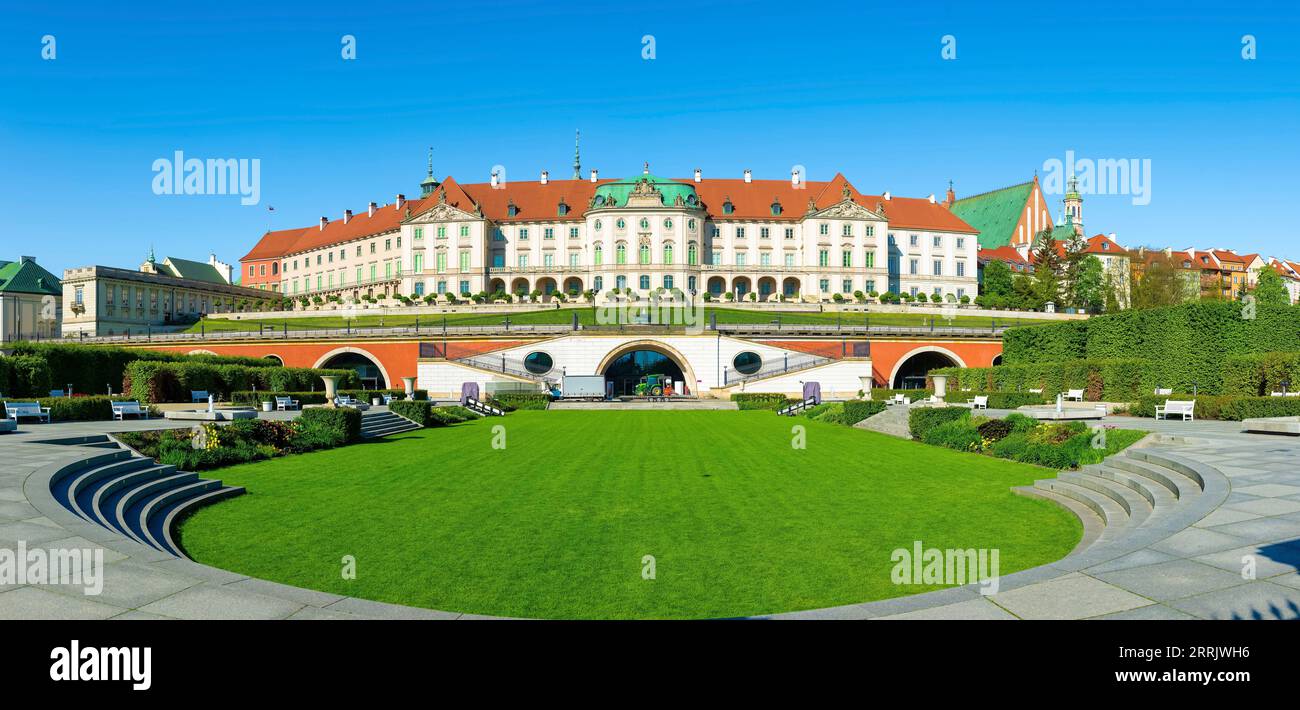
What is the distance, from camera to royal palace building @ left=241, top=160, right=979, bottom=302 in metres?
90.5

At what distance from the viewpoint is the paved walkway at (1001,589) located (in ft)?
20.6

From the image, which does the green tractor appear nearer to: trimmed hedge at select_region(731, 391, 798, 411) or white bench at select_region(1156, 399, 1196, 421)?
trimmed hedge at select_region(731, 391, 798, 411)

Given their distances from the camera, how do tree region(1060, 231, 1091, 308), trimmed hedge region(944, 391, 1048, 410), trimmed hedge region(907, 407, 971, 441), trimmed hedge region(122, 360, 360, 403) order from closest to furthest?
trimmed hedge region(907, 407, 971, 441) → trimmed hedge region(122, 360, 360, 403) → trimmed hedge region(944, 391, 1048, 410) → tree region(1060, 231, 1091, 308)

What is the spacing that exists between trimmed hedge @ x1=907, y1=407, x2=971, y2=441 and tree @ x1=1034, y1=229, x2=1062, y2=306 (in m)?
66.0

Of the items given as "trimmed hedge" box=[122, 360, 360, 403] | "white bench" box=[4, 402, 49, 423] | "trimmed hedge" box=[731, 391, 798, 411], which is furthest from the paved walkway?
"trimmed hedge" box=[731, 391, 798, 411]

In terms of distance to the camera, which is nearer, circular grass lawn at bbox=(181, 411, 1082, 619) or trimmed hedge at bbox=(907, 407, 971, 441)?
circular grass lawn at bbox=(181, 411, 1082, 619)

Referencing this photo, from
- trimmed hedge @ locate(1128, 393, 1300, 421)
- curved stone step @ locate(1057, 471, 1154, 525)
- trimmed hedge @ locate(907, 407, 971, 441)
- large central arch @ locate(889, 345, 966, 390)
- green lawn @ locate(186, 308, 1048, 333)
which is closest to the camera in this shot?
curved stone step @ locate(1057, 471, 1154, 525)

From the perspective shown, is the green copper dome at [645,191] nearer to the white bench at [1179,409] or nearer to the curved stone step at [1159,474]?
the white bench at [1179,409]

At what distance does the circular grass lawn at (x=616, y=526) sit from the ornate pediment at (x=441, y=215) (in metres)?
75.3

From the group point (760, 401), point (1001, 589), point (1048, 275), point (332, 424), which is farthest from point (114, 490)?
point (1048, 275)

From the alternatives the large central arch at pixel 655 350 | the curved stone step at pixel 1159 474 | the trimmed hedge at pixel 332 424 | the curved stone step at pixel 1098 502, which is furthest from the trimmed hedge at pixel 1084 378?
the trimmed hedge at pixel 332 424

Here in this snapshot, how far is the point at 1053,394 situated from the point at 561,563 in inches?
1412
